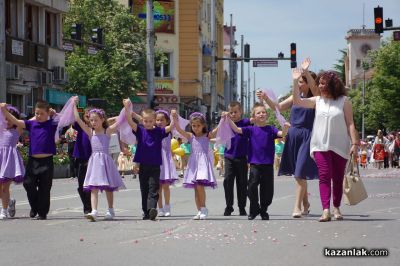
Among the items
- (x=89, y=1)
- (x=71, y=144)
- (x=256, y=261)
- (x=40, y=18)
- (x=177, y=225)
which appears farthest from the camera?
(x=89, y=1)

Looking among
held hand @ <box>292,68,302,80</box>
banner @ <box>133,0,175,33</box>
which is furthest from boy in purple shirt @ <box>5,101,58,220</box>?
banner @ <box>133,0,175,33</box>

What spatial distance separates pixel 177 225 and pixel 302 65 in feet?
8.80

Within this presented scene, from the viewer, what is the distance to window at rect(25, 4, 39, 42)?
48.8m

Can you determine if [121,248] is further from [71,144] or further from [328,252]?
[71,144]

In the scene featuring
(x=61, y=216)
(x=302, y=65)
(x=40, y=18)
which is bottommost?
(x=61, y=216)

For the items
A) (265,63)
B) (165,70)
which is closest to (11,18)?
(265,63)

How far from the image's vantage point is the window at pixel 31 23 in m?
48.8

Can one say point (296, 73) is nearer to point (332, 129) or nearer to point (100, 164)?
point (332, 129)

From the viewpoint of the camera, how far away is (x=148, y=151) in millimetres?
15820

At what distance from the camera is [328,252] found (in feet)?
34.1

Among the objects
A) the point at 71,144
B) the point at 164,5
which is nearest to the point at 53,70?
the point at 71,144

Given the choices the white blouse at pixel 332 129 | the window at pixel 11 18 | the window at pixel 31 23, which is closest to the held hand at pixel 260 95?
the white blouse at pixel 332 129

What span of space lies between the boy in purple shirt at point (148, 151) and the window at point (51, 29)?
36760 mm

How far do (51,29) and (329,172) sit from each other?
39897 mm
